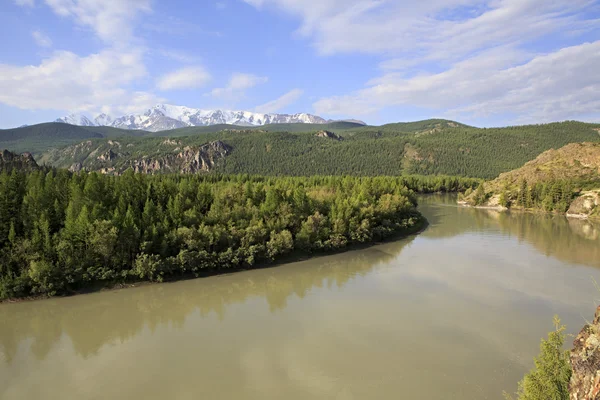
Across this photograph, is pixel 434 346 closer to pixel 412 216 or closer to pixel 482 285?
pixel 482 285

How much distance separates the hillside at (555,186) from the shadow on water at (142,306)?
83.6 metres

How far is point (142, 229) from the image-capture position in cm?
4366

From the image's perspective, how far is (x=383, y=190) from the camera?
275ft

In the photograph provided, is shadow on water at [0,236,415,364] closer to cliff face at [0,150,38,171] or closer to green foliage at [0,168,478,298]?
green foliage at [0,168,478,298]

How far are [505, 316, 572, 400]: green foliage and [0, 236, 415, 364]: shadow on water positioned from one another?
988 inches

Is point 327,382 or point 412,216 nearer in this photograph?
point 327,382

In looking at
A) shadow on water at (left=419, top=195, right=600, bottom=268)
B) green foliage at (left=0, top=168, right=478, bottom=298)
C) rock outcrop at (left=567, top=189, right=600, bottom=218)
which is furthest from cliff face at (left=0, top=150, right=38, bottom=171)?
rock outcrop at (left=567, top=189, right=600, bottom=218)

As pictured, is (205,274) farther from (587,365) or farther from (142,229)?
(587,365)

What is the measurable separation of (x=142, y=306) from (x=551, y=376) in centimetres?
3430

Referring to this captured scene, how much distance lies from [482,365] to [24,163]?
5452 inches

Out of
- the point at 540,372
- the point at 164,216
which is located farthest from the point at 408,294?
the point at 164,216

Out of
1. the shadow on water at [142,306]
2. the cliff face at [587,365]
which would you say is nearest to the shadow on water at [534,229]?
the shadow on water at [142,306]

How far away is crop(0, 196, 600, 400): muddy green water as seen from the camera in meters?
23.2

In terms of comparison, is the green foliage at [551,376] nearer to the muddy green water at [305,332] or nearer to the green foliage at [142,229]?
the muddy green water at [305,332]
